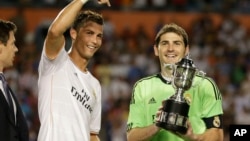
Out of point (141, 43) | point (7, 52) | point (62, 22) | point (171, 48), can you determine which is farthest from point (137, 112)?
point (141, 43)

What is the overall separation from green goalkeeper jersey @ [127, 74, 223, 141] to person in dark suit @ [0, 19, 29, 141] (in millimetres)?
857

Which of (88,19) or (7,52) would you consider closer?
(7,52)

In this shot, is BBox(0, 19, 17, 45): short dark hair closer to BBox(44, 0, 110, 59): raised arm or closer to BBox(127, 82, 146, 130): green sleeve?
BBox(44, 0, 110, 59): raised arm

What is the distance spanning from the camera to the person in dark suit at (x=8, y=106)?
529cm

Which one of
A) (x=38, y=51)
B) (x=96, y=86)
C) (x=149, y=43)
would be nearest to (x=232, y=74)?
(x=149, y=43)

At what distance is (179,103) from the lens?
521cm

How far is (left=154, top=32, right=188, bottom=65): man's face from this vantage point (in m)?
5.70

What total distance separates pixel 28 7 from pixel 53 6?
0.51 metres

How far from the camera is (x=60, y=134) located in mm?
5582

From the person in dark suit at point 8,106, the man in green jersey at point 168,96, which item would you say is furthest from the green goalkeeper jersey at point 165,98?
the person in dark suit at point 8,106

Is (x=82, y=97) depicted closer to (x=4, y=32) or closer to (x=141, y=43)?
(x=4, y=32)

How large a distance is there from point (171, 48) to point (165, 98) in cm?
38

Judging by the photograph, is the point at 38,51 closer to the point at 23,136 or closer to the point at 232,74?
the point at 232,74

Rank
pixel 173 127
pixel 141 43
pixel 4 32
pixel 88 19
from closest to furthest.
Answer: pixel 173 127, pixel 4 32, pixel 88 19, pixel 141 43
